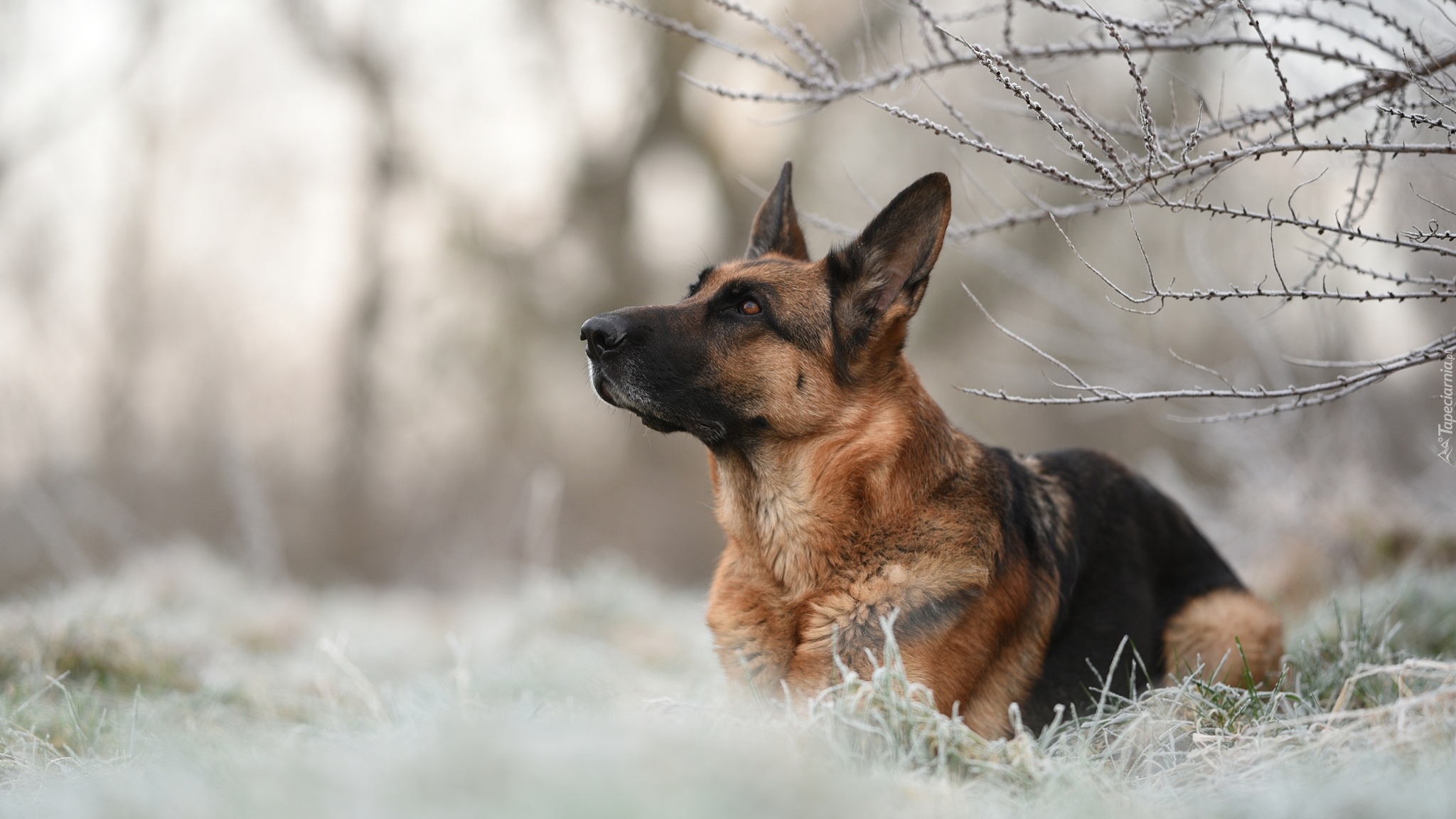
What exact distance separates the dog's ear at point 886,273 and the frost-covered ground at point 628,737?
1.33 m

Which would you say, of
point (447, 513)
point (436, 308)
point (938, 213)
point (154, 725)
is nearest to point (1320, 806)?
point (938, 213)

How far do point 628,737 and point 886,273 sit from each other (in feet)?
7.35

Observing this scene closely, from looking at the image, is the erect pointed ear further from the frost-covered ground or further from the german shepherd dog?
the frost-covered ground

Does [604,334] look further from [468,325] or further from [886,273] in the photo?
[468,325]

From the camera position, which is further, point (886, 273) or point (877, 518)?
point (886, 273)

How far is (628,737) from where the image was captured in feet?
6.01

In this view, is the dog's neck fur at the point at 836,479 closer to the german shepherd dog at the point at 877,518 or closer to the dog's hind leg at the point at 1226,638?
the german shepherd dog at the point at 877,518

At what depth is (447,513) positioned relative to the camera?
12836 millimetres

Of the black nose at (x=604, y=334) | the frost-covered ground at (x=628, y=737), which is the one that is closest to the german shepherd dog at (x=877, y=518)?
the black nose at (x=604, y=334)

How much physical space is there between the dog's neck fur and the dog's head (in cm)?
7

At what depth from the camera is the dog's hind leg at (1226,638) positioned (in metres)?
3.68

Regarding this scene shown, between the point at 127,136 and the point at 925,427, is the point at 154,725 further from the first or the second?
the point at 127,136

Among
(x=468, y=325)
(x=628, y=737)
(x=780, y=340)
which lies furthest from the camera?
(x=468, y=325)

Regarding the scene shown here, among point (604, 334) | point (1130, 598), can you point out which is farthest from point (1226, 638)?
point (604, 334)
